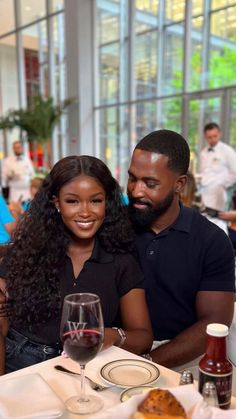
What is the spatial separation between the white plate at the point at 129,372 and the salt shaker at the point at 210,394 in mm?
267

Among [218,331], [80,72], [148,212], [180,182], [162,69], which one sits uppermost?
[80,72]

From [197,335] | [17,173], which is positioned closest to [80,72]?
[17,173]

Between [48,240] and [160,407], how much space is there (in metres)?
0.97

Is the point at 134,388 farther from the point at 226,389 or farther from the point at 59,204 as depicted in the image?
the point at 59,204

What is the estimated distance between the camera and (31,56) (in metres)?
11.1

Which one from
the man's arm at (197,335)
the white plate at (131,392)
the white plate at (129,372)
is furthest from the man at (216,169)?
the white plate at (131,392)

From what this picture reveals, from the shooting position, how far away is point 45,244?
161cm

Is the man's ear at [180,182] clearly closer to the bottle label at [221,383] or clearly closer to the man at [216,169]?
the bottle label at [221,383]

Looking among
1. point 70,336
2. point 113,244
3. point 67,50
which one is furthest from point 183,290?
point 67,50

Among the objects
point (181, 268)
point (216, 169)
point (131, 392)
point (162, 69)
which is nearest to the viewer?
point (131, 392)

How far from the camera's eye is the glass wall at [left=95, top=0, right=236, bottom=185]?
7.21 meters

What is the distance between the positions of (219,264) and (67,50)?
28.9 feet

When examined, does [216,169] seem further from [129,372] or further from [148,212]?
[129,372]

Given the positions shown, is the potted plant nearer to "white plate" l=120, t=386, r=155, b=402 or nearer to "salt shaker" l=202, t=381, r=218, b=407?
"white plate" l=120, t=386, r=155, b=402
